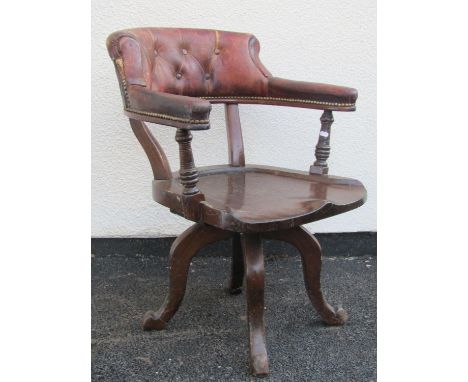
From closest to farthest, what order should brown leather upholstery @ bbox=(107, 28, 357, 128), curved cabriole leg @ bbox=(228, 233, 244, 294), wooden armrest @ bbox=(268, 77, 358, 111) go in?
brown leather upholstery @ bbox=(107, 28, 357, 128) < wooden armrest @ bbox=(268, 77, 358, 111) < curved cabriole leg @ bbox=(228, 233, 244, 294)

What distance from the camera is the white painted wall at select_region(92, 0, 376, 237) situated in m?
2.03

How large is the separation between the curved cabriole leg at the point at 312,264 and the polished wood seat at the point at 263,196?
14 cm

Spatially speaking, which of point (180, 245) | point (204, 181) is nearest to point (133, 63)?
point (204, 181)

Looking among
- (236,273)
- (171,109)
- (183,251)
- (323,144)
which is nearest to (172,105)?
(171,109)

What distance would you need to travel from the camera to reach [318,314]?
1736 mm

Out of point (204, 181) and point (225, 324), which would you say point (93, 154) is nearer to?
point (204, 181)

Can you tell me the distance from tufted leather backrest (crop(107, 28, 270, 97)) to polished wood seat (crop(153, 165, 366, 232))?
292mm

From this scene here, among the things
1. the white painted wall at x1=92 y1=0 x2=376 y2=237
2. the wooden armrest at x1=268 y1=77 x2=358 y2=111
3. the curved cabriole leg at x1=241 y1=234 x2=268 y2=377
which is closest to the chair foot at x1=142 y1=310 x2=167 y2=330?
the curved cabriole leg at x1=241 y1=234 x2=268 y2=377

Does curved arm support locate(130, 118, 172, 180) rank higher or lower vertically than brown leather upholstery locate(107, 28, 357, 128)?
lower

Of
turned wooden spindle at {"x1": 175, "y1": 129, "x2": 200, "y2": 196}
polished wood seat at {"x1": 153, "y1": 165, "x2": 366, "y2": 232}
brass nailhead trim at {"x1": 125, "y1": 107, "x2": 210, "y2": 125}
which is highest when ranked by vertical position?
brass nailhead trim at {"x1": 125, "y1": 107, "x2": 210, "y2": 125}

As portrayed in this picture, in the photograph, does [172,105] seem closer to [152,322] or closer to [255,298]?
[255,298]

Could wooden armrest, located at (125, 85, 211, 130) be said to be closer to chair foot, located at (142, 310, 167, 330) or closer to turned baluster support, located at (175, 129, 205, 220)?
turned baluster support, located at (175, 129, 205, 220)

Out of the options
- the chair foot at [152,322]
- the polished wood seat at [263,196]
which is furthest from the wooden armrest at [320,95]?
the chair foot at [152,322]

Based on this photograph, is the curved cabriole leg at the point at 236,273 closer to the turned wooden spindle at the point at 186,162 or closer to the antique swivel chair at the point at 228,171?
the antique swivel chair at the point at 228,171
